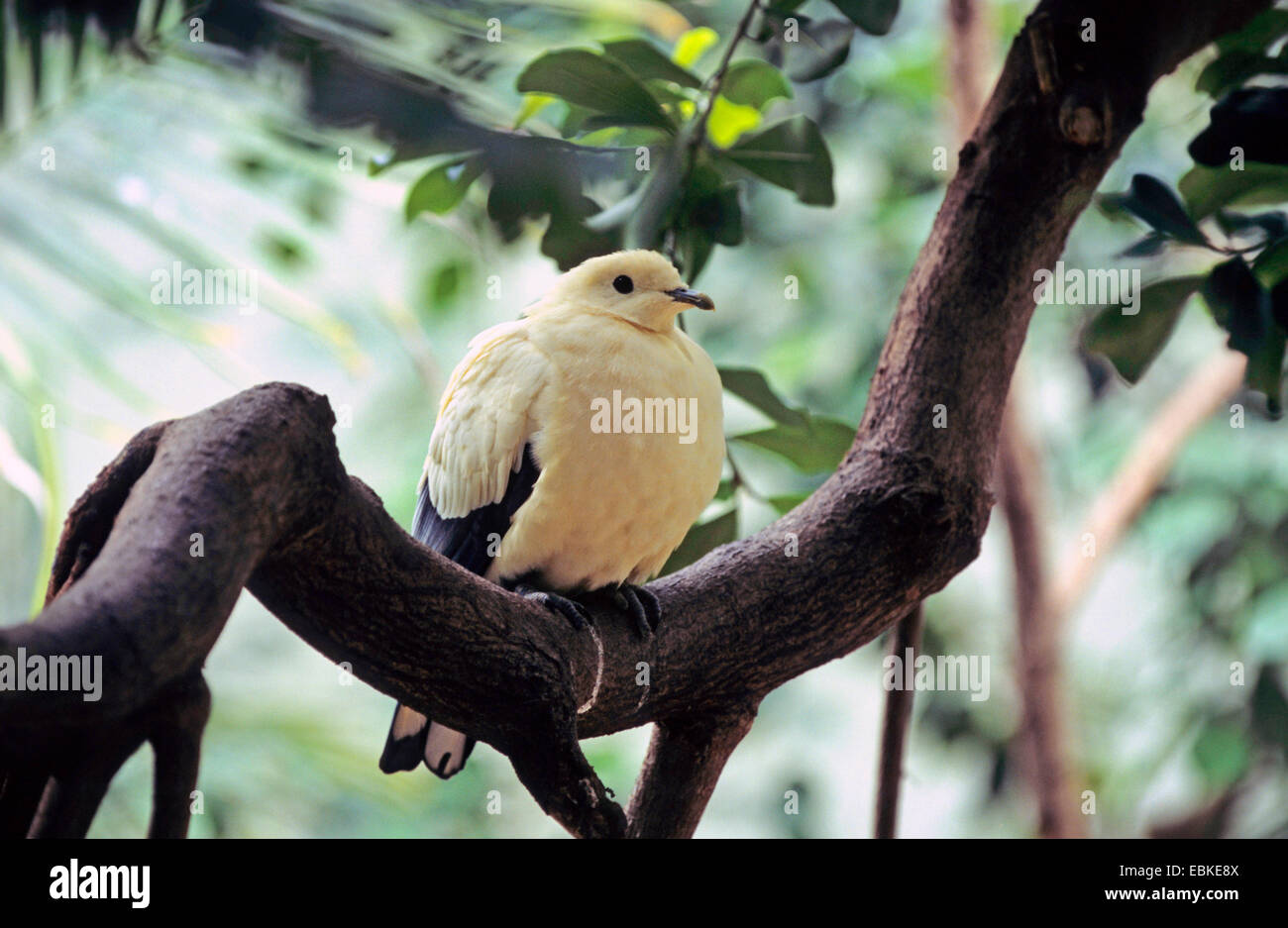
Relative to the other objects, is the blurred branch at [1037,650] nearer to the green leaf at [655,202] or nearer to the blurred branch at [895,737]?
the blurred branch at [895,737]

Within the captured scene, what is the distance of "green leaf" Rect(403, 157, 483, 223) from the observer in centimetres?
224

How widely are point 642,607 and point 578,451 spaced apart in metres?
0.29

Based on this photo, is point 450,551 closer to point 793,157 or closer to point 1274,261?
point 793,157

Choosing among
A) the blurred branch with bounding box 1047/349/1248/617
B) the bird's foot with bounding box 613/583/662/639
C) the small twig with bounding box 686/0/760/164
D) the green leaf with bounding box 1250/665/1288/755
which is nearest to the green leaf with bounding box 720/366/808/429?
the small twig with bounding box 686/0/760/164

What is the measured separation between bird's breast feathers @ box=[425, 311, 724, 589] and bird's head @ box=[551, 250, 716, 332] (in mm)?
43

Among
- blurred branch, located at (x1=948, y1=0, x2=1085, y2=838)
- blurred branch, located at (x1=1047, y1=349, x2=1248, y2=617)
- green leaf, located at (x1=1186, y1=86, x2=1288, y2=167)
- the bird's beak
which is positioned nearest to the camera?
green leaf, located at (x1=1186, y1=86, x2=1288, y2=167)

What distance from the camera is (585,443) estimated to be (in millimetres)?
1880

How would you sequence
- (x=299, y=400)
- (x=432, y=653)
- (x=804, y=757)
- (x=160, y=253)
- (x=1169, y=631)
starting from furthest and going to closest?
(x=804, y=757), (x=1169, y=631), (x=160, y=253), (x=432, y=653), (x=299, y=400)

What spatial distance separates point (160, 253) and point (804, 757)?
168 inches

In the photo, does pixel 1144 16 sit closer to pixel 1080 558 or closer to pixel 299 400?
pixel 299 400

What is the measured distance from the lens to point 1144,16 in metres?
1.86

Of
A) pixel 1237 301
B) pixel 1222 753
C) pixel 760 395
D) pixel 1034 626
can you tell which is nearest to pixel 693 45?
pixel 760 395

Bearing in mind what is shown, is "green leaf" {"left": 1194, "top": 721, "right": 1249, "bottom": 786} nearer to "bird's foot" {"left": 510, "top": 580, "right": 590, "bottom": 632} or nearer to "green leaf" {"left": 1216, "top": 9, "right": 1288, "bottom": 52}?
"green leaf" {"left": 1216, "top": 9, "right": 1288, "bottom": 52}
